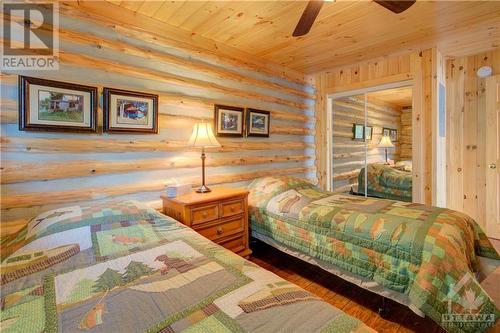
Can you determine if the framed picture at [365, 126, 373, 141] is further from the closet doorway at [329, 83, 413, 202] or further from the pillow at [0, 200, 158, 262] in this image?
the pillow at [0, 200, 158, 262]

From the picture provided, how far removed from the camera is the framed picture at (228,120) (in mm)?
2824

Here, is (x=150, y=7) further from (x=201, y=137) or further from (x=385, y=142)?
(x=385, y=142)

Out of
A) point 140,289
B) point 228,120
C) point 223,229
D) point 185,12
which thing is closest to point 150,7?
point 185,12

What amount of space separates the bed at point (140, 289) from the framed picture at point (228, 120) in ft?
5.40

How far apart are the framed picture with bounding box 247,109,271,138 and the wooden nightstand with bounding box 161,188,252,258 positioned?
101 cm

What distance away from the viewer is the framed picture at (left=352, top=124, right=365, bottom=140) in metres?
3.81

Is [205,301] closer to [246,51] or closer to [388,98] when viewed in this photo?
[246,51]

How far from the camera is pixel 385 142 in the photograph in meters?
3.58

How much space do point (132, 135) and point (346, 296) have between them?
2328mm

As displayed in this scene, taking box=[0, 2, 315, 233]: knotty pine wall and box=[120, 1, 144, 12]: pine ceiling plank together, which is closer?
box=[0, 2, 315, 233]: knotty pine wall

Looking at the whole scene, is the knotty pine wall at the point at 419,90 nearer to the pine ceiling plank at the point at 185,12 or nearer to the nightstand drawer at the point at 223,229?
the nightstand drawer at the point at 223,229

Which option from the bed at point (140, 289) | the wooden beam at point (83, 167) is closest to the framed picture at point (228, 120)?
the wooden beam at point (83, 167)

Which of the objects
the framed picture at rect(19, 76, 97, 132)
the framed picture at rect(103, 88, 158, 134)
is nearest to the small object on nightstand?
the framed picture at rect(103, 88, 158, 134)

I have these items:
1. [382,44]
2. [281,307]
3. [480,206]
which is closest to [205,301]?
[281,307]
